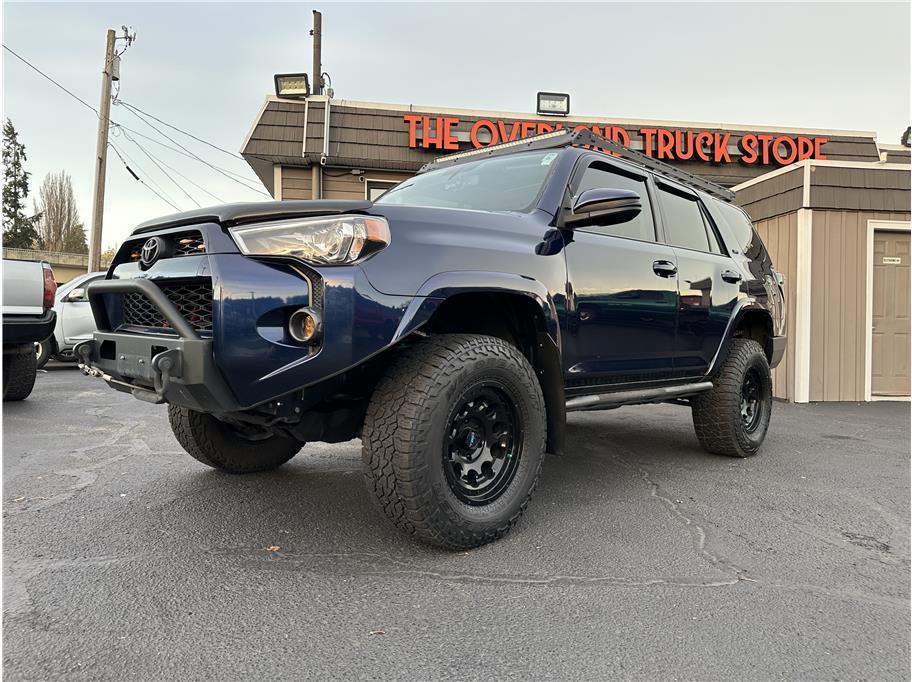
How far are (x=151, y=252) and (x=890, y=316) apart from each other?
9.32 meters

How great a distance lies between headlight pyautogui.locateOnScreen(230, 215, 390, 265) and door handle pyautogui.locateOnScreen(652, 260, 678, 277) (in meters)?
2.04

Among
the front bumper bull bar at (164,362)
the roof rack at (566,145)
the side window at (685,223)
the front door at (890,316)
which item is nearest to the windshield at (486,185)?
the roof rack at (566,145)

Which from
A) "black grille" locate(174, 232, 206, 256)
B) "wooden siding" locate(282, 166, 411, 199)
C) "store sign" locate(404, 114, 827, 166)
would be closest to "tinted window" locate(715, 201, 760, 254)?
"black grille" locate(174, 232, 206, 256)

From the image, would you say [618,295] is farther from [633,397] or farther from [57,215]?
[57,215]

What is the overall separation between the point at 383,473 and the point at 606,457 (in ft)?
8.39

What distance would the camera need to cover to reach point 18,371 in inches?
252

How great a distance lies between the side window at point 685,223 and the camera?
13.8 feet

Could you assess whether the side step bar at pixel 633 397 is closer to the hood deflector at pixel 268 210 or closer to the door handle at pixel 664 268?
the door handle at pixel 664 268

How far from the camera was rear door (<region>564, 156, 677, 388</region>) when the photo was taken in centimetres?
319

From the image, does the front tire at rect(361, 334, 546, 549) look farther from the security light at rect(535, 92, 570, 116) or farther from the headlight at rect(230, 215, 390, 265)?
the security light at rect(535, 92, 570, 116)

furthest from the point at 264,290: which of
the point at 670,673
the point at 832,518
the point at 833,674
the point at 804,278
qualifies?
the point at 804,278

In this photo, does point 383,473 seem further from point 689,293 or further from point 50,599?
point 689,293

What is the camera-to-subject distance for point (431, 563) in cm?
254

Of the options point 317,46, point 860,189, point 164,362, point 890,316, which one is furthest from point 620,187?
point 317,46
